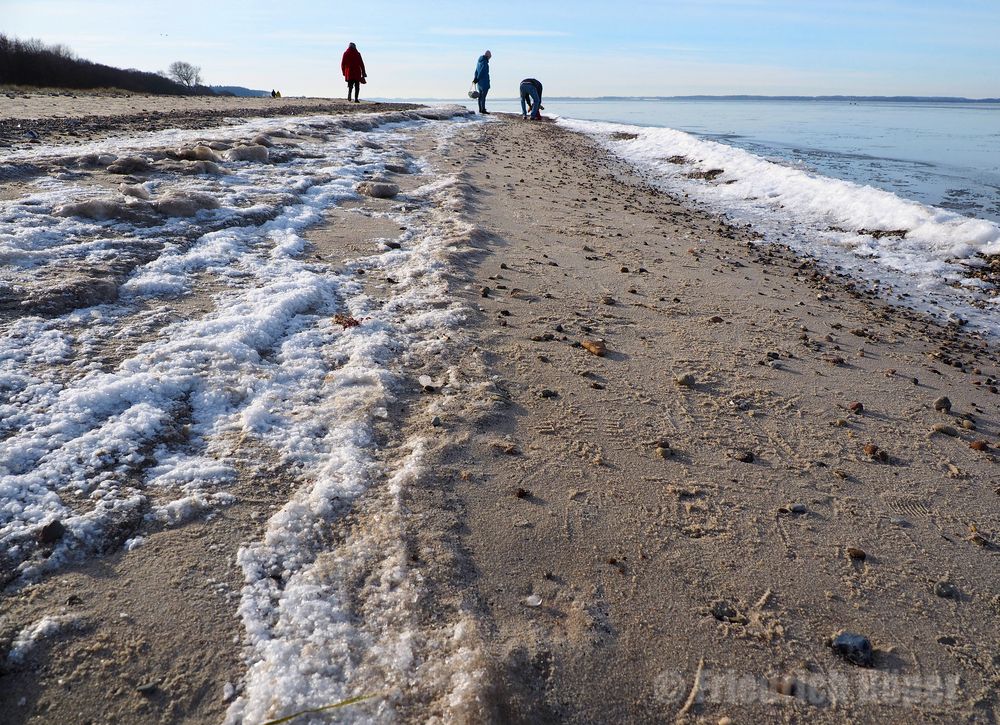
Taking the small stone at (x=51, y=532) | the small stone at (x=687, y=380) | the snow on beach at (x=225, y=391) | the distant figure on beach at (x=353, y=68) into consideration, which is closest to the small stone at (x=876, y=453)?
the small stone at (x=687, y=380)

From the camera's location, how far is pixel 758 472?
272 cm

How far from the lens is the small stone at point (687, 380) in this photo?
345 centimetres

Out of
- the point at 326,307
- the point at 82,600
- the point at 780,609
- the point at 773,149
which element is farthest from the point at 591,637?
the point at 773,149

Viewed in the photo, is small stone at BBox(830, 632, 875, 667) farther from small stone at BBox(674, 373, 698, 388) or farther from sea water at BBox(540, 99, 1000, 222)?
sea water at BBox(540, 99, 1000, 222)

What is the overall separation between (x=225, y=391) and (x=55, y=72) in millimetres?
32024

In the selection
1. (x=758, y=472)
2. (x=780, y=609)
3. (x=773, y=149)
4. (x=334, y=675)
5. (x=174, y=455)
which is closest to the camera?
(x=334, y=675)

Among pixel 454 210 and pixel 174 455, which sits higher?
pixel 454 210

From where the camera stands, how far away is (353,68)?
76.0 ft

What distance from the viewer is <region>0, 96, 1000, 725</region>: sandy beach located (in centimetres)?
170

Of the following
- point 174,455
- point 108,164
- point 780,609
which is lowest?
point 780,609

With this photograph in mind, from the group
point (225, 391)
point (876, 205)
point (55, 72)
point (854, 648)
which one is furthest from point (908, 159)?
point (55, 72)

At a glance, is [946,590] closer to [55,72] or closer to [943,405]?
[943,405]

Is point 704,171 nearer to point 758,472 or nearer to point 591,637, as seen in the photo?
point 758,472

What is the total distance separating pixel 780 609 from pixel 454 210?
566 centimetres
